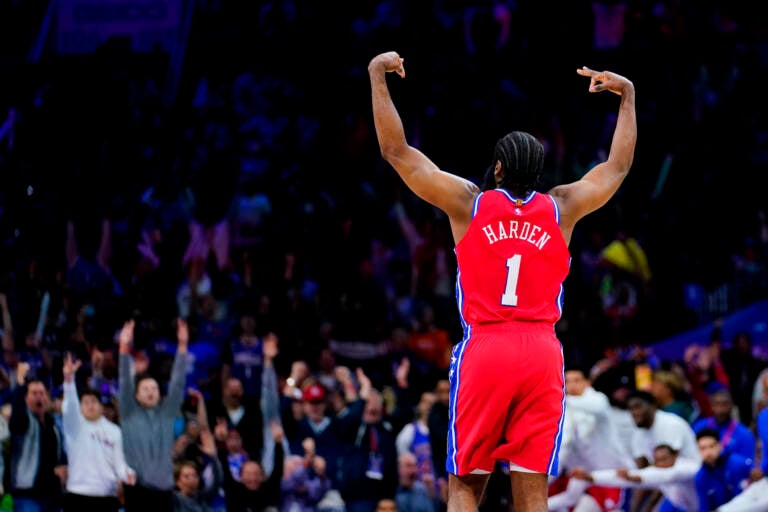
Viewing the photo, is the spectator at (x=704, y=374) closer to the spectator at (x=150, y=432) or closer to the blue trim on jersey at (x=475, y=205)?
the spectator at (x=150, y=432)

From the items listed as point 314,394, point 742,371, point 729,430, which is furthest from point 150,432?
point 742,371

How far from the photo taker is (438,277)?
17.5 meters

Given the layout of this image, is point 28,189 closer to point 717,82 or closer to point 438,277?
point 438,277

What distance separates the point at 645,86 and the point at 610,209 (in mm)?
2032

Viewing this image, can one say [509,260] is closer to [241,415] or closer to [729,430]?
[729,430]

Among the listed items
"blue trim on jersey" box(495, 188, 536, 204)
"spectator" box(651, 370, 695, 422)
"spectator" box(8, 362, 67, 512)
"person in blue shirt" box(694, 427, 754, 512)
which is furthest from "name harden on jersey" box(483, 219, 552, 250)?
"spectator" box(651, 370, 695, 422)

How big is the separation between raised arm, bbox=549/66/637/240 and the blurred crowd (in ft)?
21.6

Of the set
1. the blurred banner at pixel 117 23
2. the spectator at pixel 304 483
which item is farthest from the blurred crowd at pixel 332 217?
the blurred banner at pixel 117 23

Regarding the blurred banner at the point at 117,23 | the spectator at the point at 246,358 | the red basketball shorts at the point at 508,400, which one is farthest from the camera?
the blurred banner at the point at 117,23

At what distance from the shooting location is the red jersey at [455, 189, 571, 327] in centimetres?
578

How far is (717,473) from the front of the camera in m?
11.7

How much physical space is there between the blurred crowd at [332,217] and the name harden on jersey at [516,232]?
6.72 m

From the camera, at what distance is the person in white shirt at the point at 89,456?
11656 millimetres

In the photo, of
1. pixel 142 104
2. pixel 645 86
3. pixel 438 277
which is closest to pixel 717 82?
pixel 645 86
